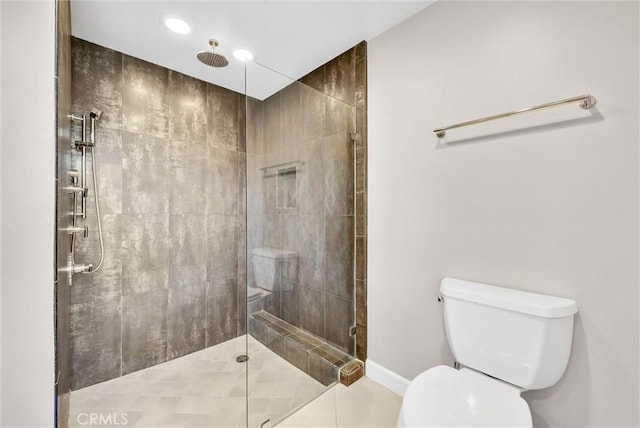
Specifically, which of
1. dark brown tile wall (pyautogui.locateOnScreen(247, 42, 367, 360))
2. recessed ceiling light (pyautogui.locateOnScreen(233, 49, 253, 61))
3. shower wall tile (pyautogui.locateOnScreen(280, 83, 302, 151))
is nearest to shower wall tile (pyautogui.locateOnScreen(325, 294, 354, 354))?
dark brown tile wall (pyautogui.locateOnScreen(247, 42, 367, 360))

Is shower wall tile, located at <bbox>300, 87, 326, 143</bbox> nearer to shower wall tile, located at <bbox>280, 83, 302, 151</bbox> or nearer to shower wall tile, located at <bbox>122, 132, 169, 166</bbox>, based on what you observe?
shower wall tile, located at <bbox>280, 83, 302, 151</bbox>

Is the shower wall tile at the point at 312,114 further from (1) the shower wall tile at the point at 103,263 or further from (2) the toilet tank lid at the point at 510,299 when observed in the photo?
(1) the shower wall tile at the point at 103,263

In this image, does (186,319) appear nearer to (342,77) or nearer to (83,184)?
(83,184)

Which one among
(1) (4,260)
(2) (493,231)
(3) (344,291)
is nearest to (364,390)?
(3) (344,291)

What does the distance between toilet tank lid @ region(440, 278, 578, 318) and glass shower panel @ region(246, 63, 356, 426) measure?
78cm

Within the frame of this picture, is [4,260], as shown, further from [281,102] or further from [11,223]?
[281,102]

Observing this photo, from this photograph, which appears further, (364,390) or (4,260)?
(364,390)

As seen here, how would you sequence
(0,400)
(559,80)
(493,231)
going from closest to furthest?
(0,400)
(559,80)
(493,231)

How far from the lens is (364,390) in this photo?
181cm

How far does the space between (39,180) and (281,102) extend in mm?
1192

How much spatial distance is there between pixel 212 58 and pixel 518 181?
2149 mm

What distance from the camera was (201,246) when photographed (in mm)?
2391

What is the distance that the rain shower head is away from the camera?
1.96 m

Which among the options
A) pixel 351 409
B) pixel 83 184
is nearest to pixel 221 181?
pixel 83 184
